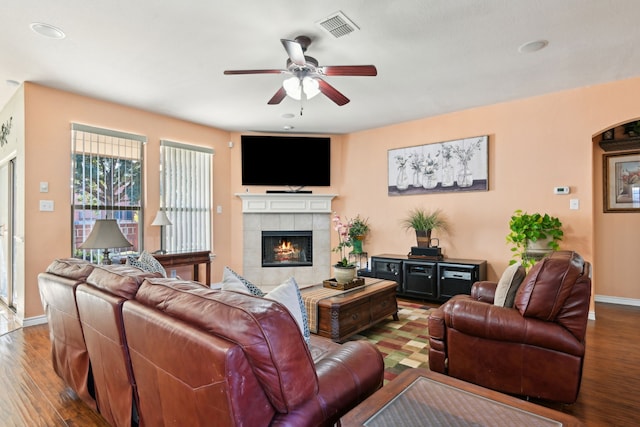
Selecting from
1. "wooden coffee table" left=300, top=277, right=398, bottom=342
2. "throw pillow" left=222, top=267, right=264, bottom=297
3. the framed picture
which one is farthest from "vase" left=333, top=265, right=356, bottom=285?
the framed picture

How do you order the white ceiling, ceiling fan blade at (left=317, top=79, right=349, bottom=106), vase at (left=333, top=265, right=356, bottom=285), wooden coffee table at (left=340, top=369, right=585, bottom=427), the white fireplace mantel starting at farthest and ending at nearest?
the white fireplace mantel
vase at (left=333, top=265, right=356, bottom=285)
ceiling fan blade at (left=317, top=79, right=349, bottom=106)
the white ceiling
wooden coffee table at (left=340, top=369, right=585, bottom=427)

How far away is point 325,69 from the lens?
2646mm

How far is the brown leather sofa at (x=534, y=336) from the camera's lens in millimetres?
1896

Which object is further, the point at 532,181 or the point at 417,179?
the point at 417,179

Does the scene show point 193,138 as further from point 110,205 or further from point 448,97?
point 448,97

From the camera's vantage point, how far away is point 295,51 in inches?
93.6

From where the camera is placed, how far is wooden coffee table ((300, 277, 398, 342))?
2869 millimetres

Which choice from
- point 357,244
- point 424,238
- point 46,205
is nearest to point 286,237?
point 357,244

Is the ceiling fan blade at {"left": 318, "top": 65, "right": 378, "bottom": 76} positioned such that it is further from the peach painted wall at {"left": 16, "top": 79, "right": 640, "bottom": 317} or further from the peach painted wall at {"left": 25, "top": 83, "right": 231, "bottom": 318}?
the peach painted wall at {"left": 25, "top": 83, "right": 231, "bottom": 318}

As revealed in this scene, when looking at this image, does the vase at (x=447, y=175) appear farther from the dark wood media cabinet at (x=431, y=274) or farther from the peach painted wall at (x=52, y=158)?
the peach painted wall at (x=52, y=158)

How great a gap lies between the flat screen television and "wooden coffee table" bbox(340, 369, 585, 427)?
4.67 metres

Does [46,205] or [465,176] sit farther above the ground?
[465,176]

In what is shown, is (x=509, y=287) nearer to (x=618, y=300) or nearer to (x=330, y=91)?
(x=330, y=91)

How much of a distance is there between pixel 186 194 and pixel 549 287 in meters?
4.74
